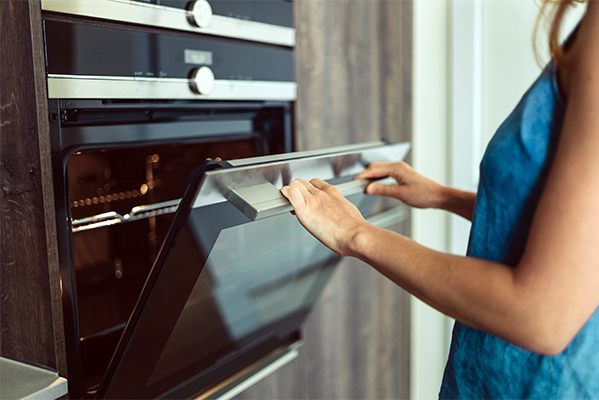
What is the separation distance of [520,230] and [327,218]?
0.84 ft

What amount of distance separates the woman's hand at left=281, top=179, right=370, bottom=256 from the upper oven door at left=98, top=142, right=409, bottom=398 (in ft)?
0.07

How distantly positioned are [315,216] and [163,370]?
1.59ft

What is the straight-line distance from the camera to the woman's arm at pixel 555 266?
0.52 m

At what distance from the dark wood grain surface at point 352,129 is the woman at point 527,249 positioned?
607mm

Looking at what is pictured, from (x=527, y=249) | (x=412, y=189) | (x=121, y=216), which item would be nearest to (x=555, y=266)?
(x=527, y=249)

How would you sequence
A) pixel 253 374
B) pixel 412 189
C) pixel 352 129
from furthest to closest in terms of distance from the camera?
pixel 352 129 → pixel 253 374 → pixel 412 189

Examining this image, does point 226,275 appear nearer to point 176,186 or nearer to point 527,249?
point 176,186

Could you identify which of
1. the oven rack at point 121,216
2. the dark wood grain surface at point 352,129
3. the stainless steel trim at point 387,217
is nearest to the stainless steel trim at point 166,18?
the dark wood grain surface at point 352,129

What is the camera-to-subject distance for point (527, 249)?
55cm

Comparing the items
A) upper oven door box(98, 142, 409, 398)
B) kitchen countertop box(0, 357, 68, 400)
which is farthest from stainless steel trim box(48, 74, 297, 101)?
kitchen countertop box(0, 357, 68, 400)

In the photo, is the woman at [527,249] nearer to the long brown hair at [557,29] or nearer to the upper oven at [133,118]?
the long brown hair at [557,29]

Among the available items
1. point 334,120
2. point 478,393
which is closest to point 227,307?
point 478,393

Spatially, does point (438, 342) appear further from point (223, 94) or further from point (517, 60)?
point (223, 94)

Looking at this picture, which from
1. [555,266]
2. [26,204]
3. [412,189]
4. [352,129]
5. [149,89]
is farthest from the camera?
[352,129]
